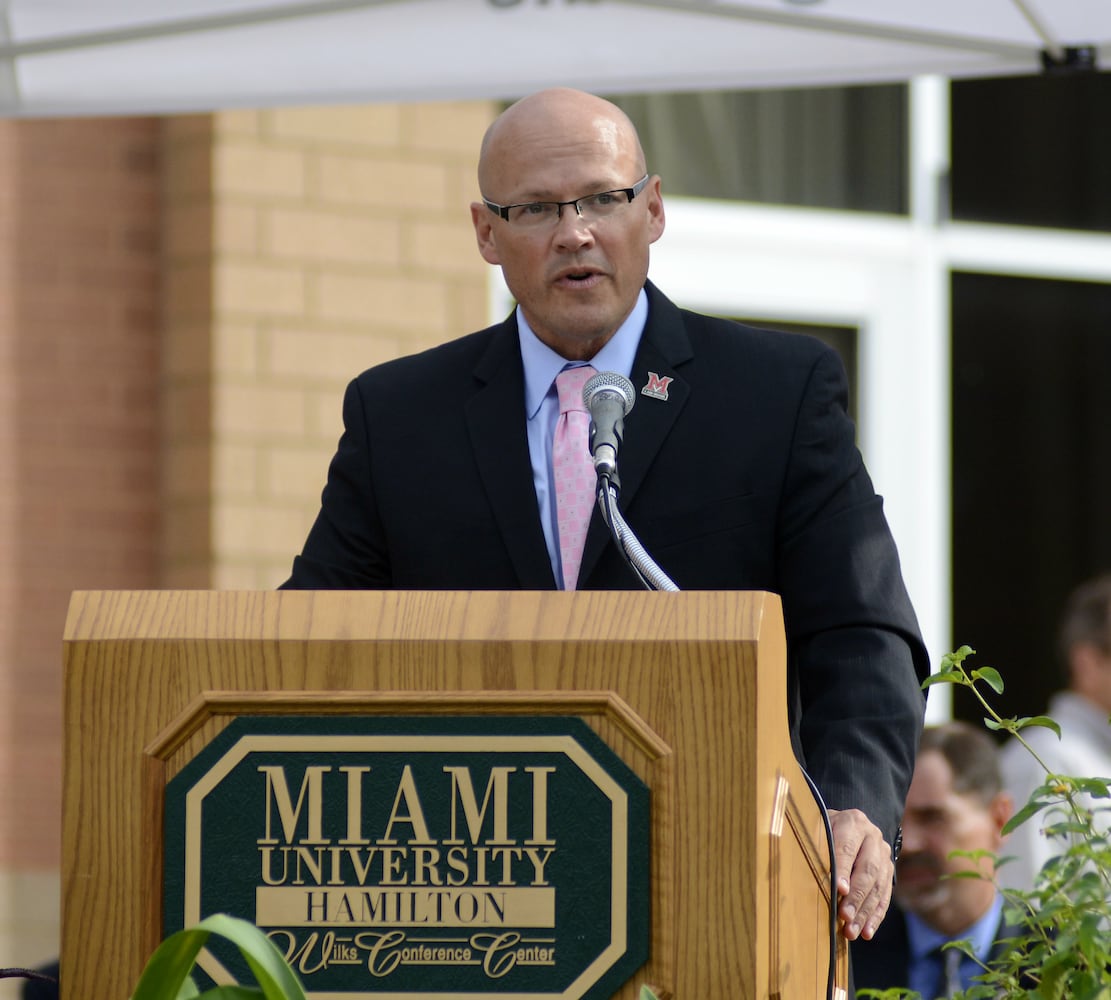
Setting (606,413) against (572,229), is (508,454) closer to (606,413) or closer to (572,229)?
(572,229)

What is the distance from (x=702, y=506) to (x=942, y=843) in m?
2.29

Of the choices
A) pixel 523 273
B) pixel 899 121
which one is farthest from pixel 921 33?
pixel 899 121

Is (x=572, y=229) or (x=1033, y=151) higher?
(x=1033, y=151)

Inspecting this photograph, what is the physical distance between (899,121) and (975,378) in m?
0.86

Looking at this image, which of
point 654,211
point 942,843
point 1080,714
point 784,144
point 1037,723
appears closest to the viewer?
point 1037,723

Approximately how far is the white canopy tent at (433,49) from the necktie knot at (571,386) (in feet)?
5.10

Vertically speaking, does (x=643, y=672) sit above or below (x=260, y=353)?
below

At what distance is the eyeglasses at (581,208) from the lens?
9.12 ft

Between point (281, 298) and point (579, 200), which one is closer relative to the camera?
point (579, 200)

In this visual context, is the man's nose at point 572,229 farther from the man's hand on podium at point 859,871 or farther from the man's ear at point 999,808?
the man's ear at point 999,808

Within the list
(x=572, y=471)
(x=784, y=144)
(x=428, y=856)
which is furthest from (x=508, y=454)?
(x=784, y=144)

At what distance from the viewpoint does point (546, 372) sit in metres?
2.89

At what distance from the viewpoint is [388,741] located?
2012 mm

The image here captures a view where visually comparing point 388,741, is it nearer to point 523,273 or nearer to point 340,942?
point 340,942
